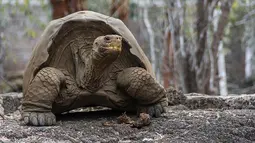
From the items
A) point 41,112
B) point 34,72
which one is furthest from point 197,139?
point 34,72

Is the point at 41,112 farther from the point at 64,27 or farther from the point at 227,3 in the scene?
the point at 227,3

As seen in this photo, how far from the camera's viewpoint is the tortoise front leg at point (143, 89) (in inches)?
104

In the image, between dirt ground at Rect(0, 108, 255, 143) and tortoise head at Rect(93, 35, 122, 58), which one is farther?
tortoise head at Rect(93, 35, 122, 58)

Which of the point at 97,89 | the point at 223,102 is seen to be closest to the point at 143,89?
the point at 97,89

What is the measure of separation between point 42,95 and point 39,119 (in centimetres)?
14

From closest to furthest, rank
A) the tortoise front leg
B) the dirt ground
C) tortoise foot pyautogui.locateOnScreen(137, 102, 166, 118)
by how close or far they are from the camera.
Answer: the dirt ground, the tortoise front leg, tortoise foot pyautogui.locateOnScreen(137, 102, 166, 118)

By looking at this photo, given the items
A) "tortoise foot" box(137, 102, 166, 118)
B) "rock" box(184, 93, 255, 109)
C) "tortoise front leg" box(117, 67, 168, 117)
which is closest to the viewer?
"tortoise front leg" box(117, 67, 168, 117)

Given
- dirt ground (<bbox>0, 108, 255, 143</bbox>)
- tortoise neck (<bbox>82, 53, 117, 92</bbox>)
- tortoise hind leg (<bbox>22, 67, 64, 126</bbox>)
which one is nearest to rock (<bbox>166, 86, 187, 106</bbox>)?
dirt ground (<bbox>0, 108, 255, 143</bbox>)

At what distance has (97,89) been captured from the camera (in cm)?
266

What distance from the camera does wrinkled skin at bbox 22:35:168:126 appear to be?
8.09 ft

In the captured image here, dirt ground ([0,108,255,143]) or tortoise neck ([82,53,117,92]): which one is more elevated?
tortoise neck ([82,53,117,92])

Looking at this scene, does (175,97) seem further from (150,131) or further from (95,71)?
(150,131)

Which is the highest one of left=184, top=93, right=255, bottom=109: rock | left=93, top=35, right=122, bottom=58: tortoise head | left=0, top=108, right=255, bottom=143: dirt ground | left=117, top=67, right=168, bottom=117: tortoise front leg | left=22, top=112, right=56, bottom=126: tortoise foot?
left=93, top=35, right=122, bottom=58: tortoise head

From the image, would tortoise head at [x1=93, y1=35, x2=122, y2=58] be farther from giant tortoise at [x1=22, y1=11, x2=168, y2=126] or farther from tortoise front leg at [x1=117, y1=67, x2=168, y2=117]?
tortoise front leg at [x1=117, y1=67, x2=168, y2=117]
